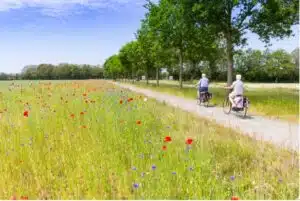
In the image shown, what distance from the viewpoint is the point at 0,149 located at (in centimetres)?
559

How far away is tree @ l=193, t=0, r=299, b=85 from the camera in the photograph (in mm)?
18438

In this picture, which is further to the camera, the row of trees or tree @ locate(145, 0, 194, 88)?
tree @ locate(145, 0, 194, 88)

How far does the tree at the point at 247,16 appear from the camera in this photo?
18.4 meters

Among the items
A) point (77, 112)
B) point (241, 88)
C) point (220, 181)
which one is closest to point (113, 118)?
point (77, 112)

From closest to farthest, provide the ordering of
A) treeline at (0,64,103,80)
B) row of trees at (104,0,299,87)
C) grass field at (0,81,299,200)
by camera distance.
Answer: grass field at (0,81,299,200)
row of trees at (104,0,299,87)
treeline at (0,64,103,80)

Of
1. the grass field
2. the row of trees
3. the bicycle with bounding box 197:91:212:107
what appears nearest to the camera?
the grass field

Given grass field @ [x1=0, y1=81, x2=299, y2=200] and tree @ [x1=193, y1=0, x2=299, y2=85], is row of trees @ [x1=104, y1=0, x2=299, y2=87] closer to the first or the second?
tree @ [x1=193, y1=0, x2=299, y2=85]

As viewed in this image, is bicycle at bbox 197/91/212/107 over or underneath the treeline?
→ underneath

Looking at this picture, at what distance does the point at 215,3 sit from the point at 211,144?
15.0 metres

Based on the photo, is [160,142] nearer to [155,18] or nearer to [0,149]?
[0,149]

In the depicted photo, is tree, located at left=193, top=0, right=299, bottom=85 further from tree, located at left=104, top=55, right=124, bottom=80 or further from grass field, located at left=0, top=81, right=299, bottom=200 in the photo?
tree, located at left=104, top=55, right=124, bottom=80

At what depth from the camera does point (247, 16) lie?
65.7 feet

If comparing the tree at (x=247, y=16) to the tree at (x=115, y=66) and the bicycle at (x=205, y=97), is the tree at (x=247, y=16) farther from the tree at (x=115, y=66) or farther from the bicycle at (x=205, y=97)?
the tree at (x=115, y=66)

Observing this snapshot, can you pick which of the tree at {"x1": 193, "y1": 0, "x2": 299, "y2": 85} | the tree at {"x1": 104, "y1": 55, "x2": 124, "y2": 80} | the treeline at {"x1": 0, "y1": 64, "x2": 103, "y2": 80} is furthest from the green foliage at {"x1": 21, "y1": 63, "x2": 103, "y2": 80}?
the tree at {"x1": 193, "y1": 0, "x2": 299, "y2": 85}
